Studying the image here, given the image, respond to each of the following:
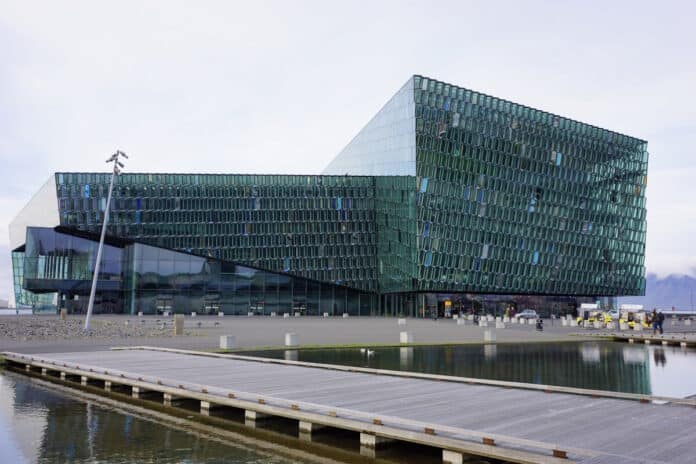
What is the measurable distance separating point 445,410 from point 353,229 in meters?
74.8

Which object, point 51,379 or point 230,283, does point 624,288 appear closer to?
point 230,283

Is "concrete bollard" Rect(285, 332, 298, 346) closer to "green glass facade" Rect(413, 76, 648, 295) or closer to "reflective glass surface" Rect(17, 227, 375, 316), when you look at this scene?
"green glass facade" Rect(413, 76, 648, 295)

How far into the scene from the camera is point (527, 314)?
3351 inches

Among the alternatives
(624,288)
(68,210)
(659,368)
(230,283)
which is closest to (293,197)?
(230,283)

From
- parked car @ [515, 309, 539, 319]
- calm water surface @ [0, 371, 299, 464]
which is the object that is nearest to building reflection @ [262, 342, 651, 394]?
calm water surface @ [0, 371, 299, 464]

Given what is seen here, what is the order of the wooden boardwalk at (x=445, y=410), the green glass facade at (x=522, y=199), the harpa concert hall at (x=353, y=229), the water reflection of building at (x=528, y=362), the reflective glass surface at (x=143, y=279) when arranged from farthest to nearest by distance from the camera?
1. the reflective glass surface at (x=143, y=279)
2. the green glass facade at (x=522, y=199)
3. the harpa concert hall at (x=353, y=229)
4. the water reflection of building at (x=528, y=362)
5. the wooden boardwalk at (x=445, y=410)

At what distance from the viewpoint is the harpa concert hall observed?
81250mm

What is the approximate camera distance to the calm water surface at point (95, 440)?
1191 cm

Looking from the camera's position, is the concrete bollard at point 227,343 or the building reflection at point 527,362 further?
the concrete bollard at point 227,343

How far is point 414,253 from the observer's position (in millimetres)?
81000

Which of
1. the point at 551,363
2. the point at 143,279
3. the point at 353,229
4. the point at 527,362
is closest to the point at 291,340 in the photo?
the point at 527,362

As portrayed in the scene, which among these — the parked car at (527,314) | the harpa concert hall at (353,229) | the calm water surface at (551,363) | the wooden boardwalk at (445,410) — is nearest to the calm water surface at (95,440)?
the wooden boardwalk at (445,410)

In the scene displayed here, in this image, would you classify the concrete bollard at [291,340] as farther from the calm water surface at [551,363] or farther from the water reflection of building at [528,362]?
the water reflection of building at [528,362]

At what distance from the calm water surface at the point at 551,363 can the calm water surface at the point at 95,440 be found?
37.2 feet
